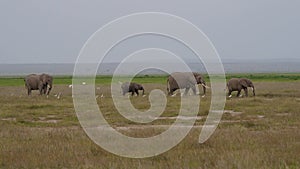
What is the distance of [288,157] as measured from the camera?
32.0ft

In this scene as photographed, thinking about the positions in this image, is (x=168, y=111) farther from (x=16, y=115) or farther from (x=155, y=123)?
(x=16, y=115)

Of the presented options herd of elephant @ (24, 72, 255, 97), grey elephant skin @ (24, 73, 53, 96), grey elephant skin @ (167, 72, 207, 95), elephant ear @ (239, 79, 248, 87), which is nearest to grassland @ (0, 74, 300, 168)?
elephant ear @ (239, 79, 248, 87)

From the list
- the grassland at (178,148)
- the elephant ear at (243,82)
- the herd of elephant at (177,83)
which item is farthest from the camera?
the herd of elephant at (177,83)

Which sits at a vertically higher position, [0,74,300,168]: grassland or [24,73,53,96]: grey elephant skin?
[24,73,53,96]: grey elephant skin

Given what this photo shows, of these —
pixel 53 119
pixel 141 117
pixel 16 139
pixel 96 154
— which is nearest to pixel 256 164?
pixel 96 154

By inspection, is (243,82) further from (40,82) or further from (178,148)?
(178,148)

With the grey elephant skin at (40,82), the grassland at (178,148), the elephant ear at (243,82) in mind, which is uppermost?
the grey elephant skin at (40,82)

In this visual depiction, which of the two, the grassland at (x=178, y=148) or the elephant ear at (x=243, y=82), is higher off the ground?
the elephant ear at (x=243, y=82)

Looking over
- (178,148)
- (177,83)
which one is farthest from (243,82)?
(178,148)

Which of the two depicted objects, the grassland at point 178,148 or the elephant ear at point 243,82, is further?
the elephant ear at point 243,82

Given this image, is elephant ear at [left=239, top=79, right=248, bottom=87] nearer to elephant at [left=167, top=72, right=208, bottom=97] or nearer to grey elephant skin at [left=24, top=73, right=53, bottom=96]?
elephant at [left=167, top=72, right=208, bottom=97]

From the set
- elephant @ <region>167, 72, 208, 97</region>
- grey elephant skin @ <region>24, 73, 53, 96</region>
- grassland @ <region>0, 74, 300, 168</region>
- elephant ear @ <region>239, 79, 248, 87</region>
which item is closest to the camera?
grassland @ <region>0, 74, 300, 168</region>

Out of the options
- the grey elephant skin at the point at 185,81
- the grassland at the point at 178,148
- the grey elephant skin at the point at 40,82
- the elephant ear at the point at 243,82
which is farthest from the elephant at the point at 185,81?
the grassland at the point at 178,148

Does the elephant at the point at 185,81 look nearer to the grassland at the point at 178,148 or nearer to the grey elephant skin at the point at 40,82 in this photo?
the grey elephant skin at the point at 40,82
